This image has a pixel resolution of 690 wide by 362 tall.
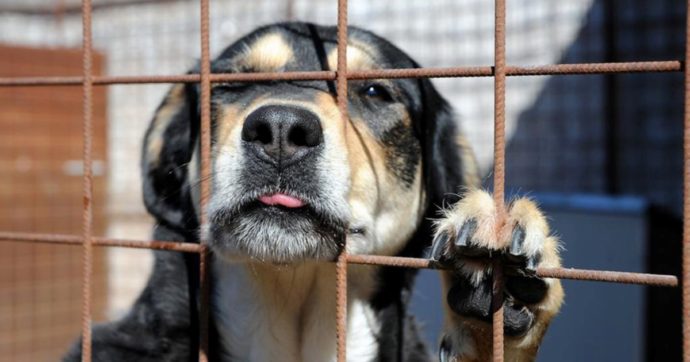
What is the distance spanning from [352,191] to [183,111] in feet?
3.13

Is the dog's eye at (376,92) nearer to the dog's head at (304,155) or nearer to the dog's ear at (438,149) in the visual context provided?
the dog's head at (304,155)

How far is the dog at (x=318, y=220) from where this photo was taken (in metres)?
1.76

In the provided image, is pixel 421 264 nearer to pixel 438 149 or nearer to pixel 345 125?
pixel 345 125

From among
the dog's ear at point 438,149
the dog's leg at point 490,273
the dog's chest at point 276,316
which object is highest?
the dog's ear at point 438,149

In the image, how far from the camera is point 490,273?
1657mm

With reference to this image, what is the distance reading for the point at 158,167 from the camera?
2779 mm

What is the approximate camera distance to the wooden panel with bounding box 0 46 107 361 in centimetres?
593

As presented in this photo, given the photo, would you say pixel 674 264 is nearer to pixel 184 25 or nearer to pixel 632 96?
pixel 632 96

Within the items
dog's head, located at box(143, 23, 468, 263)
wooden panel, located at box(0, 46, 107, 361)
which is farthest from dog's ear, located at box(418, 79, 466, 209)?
wooden panel, located at box(0, 46, 107, 361)

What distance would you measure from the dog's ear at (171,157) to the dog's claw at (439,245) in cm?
120

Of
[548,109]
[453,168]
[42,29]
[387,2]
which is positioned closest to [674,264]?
[453,168]

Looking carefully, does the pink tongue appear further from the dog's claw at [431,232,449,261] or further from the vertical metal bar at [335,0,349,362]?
the dog's claw at [431,232,449,261]

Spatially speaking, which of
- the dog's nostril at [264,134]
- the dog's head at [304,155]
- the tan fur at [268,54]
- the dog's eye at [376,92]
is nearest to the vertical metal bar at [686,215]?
the dog's head at [304,155]

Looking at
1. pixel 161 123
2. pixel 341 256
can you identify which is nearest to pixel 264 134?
pixel 341 256
